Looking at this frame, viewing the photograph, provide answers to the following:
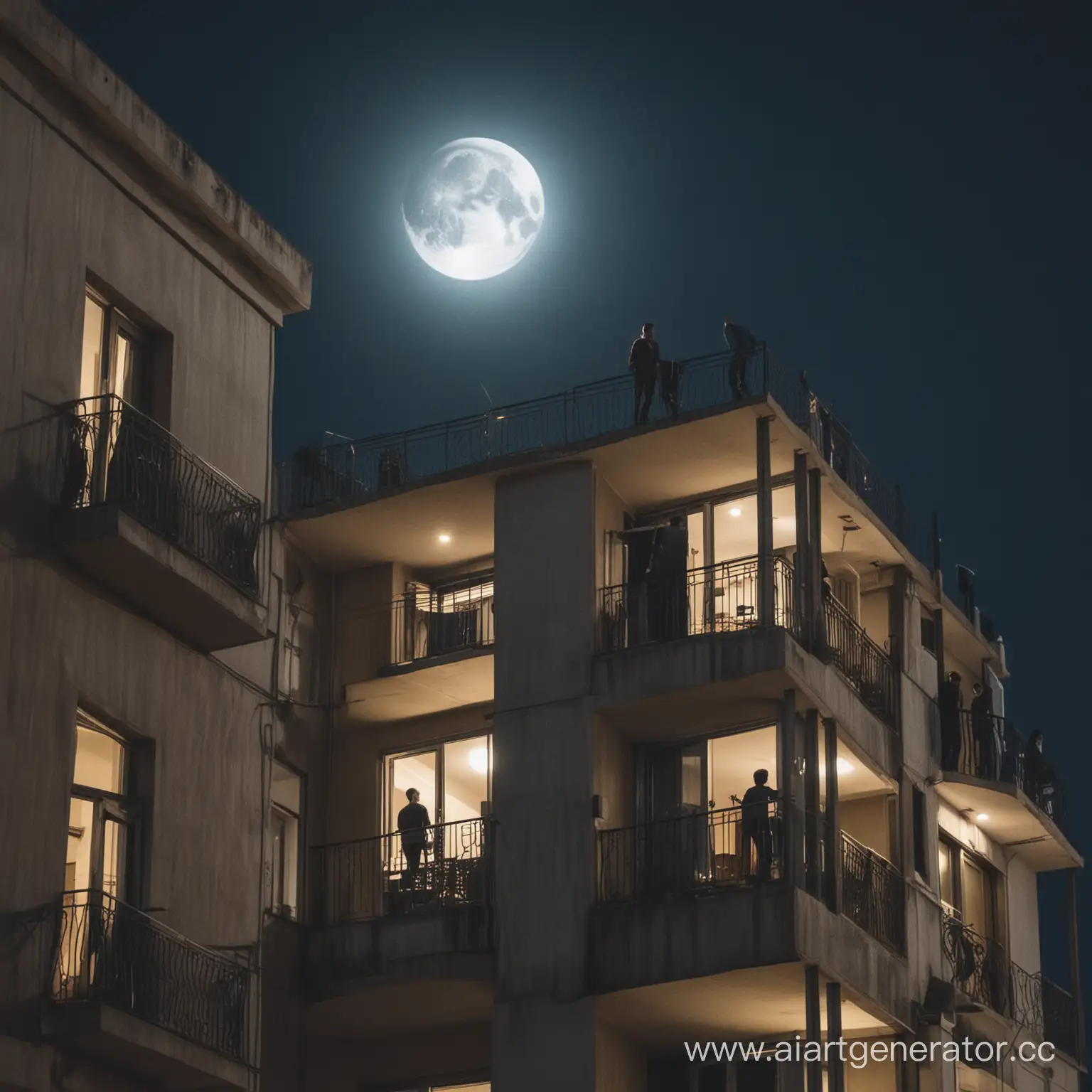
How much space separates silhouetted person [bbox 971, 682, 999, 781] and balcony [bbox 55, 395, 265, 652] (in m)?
15.6

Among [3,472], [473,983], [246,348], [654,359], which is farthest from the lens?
[654,359]

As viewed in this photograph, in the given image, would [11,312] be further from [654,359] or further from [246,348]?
[654,359]

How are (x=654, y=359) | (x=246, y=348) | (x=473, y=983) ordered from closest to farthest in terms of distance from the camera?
(x=246, y=348)
(x=473, y=983)
(x=654, y=359)

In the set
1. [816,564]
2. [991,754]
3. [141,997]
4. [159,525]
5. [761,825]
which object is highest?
[816,564]

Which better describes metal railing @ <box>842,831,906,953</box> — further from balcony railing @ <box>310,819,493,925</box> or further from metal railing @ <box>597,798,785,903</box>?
balcony railing @ <box>310,819,493,925</box>

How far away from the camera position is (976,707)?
41562 mm

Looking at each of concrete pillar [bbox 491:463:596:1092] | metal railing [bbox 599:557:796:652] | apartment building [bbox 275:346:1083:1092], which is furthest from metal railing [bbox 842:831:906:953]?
concrete pillar [bbox 491:463:596:1092]

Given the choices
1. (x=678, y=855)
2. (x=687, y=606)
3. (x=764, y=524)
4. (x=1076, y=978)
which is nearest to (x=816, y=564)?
(x=764, y=524)

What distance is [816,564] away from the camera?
3634 centimetres

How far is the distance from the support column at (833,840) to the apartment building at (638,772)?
46mm

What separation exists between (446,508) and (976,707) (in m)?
10.1

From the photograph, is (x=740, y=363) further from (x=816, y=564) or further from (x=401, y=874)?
(x=401, y=874)

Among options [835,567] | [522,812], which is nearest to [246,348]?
[522,812]

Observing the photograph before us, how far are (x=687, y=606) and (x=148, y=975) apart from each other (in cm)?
1206
